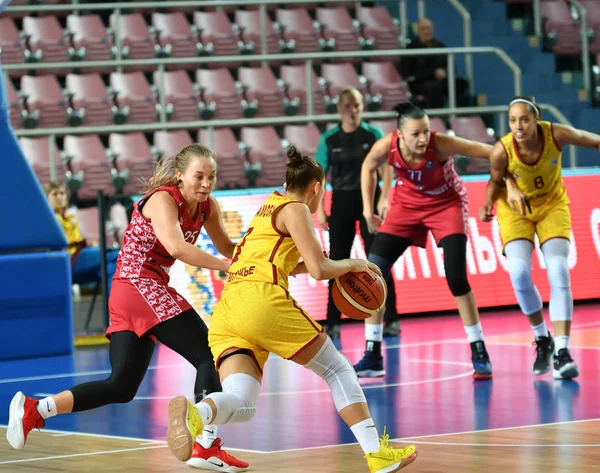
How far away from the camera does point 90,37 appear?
17359 millimetres

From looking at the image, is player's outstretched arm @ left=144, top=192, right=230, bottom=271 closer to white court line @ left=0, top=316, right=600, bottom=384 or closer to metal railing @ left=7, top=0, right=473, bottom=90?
white court line @ left=0, top=316, right=600, bottom=384

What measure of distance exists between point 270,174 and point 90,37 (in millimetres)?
3137

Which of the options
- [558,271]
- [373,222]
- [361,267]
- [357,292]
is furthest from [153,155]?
[361,267]

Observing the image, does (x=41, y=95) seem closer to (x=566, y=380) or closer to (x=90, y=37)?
(x=90, y=37)

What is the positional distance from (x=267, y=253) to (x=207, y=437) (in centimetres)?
100

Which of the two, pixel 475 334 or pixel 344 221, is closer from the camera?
pixel 475 334

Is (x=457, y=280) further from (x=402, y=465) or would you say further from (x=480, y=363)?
(x=402, y=465)

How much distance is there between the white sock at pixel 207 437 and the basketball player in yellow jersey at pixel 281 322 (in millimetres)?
505

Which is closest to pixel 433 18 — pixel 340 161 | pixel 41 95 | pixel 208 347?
pixel 41 95

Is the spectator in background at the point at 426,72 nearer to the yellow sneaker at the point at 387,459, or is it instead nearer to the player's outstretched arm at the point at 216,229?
the player's outstretched arm at the point at 216,229

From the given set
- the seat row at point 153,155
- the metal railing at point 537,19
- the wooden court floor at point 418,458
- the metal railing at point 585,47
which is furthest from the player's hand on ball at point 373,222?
the metal railing at point 537,19

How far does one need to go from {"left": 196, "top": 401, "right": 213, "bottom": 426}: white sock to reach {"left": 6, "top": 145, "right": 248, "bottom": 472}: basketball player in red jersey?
0.70 metres

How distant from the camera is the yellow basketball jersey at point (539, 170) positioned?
9.06 m

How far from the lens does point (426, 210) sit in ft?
30.5
